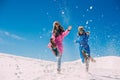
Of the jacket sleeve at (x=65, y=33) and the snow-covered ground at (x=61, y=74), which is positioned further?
the jacket sleeve at (x=65, y=33)

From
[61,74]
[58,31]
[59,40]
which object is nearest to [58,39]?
[59,40]

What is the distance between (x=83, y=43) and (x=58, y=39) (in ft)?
5.86

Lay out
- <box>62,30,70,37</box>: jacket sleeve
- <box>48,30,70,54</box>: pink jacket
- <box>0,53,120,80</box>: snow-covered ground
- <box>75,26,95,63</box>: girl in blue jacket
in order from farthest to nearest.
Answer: <box>75,26,95,63</box>: girl in blue jacket, <box>48,30,70,54</box>: pink jacket, <box>62,30,70,37</box>: jacket sleeve, <box>0,53,120,80</box>: snow-covered ground

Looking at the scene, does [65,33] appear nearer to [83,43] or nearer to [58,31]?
[58,31]

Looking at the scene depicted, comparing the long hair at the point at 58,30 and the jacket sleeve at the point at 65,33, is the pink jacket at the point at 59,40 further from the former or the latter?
the long hair at the point at 58,30

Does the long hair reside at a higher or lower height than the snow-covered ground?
higher

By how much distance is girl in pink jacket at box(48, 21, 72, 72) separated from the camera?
15.3 m

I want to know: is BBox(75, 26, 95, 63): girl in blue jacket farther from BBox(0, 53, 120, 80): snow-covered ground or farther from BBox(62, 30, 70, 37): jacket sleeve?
BBox(62, 30, 70, 37): jacket sleeve

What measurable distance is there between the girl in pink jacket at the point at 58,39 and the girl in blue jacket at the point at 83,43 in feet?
4.28

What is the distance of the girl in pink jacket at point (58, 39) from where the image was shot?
15344 millimetres

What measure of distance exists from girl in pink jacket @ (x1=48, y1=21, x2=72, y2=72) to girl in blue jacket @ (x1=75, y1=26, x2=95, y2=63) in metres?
1.30

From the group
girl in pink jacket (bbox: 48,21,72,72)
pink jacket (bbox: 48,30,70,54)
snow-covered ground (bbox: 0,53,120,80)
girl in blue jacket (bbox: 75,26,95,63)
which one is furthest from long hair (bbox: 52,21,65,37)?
snow-covered ground (bbox: 0,53,120,80)

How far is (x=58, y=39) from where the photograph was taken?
15508 millimetres

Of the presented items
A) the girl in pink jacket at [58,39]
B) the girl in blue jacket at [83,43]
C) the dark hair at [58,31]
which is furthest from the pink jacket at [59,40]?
the girl in blue jacket at [83,43]
